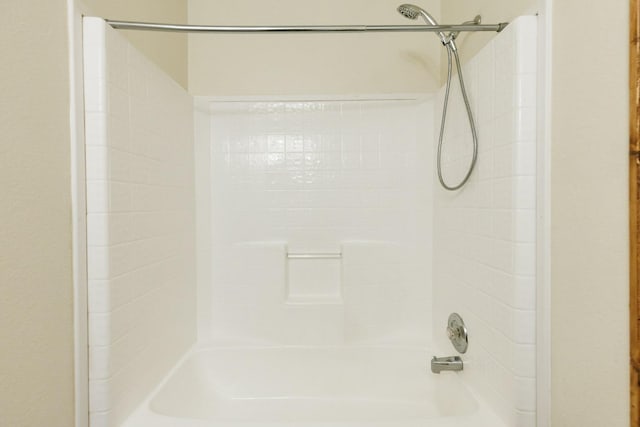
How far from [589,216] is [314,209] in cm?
131

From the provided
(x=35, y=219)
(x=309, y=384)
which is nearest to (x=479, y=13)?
(x=35, y=219)

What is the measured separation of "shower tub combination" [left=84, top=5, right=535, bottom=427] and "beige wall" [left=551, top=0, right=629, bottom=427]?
0.09 m

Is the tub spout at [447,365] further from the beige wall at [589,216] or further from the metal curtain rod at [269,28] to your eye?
the metal curtain rod at [269,28]

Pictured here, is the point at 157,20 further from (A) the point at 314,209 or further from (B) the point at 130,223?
(A) the point at 314,209

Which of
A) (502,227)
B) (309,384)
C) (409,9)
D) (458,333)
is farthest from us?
(309,384)

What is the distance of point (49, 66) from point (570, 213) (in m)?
1.43

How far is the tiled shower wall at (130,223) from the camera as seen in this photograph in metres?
1.10

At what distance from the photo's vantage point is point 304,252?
78.5 inches

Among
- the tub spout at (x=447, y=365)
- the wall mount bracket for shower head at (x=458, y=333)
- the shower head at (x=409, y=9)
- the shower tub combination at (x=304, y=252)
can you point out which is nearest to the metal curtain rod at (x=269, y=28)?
the shower tub combination at (x=304, y=252)

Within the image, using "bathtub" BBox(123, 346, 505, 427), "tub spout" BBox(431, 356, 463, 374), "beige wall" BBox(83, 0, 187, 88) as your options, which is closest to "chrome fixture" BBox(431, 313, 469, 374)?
"tub spout" BBox(431, 356, 463, 374)

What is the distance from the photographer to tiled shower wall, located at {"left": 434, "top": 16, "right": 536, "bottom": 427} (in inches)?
42.3

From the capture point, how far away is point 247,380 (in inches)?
72.4

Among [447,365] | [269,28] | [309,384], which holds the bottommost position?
[309,384]

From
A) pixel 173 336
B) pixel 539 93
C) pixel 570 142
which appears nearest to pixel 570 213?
pixel 570 142
